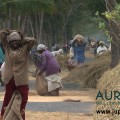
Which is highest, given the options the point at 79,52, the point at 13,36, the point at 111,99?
the point at 13,36

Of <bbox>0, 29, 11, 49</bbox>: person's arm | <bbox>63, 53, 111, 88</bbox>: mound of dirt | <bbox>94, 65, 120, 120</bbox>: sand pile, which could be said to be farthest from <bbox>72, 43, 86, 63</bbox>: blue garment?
<bbox>0, 29, 11, 49</bbox>: person's arm

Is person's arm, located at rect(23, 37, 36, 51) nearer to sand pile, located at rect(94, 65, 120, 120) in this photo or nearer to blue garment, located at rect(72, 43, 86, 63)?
sand pile, located at rect(94, 65, 120, 120)

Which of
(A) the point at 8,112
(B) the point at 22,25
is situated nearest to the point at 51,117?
(A) the point at 8,112

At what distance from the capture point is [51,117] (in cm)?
1020

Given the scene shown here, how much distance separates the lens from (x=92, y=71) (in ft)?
56.5

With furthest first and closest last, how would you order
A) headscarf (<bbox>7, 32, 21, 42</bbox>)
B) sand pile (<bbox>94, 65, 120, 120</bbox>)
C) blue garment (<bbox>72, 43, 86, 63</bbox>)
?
blue garment (<bbox>72, 43, 86, 63</bbox>)
sand pile (<bbox>94, 65, 120, 120</bbox>)
headscarf (<bbox>7, 32, 21, 42</bbox>)

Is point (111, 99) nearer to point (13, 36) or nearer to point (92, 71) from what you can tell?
point (13, 36)

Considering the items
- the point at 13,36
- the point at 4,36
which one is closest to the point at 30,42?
the point at 13,36

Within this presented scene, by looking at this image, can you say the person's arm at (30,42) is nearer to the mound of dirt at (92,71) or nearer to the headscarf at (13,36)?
the headscarf at (13,36)

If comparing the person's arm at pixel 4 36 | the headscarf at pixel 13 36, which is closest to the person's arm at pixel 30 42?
the headscarf at pixel 13 36

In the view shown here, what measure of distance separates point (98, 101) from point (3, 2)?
585 inches

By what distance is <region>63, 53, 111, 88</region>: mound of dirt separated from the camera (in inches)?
658

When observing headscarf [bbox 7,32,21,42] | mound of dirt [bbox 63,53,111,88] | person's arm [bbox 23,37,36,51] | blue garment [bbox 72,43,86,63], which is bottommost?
mound of dirt [bbox 63,53,111,88]

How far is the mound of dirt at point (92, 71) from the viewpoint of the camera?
16.7m
